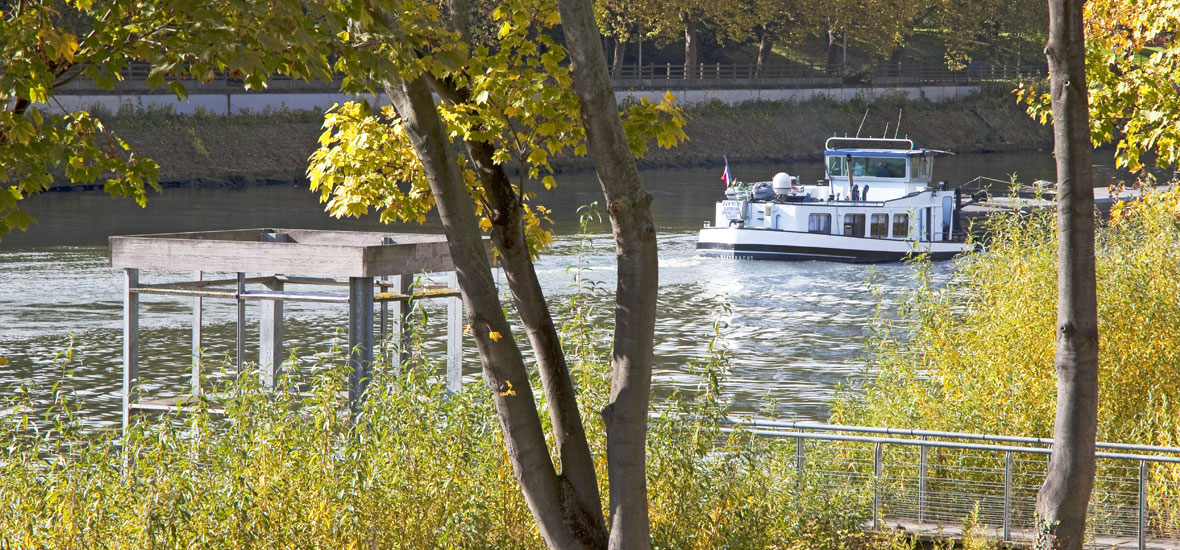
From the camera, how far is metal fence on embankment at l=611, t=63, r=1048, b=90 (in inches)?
2719

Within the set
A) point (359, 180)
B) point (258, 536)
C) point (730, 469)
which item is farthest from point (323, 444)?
point (730, 469)

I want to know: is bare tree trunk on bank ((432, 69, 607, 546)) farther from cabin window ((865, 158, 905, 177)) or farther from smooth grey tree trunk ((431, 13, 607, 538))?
cabin window ((865, 158, 905, 177))

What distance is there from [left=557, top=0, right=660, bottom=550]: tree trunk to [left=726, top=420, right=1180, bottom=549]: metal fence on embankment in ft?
7.14

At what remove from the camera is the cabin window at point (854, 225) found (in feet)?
123

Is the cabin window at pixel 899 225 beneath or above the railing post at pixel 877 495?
above

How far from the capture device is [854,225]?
37.5 meters

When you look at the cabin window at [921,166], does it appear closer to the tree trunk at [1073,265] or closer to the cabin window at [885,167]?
the cabin window at [885,167]

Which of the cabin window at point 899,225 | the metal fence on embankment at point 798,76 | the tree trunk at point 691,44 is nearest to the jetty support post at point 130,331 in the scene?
the cabin window at point 899,225

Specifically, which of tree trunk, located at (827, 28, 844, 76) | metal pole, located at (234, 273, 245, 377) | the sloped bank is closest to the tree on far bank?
metal pole, located at (234, 273, 245, 377)

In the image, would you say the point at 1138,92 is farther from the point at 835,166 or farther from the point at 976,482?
the point at 835,166

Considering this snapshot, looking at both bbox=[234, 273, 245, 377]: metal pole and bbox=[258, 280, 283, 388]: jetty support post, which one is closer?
bbox=[234, 273, 245, 377]: metal pole

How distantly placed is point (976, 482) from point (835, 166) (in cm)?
3118

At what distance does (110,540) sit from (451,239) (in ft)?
8.11

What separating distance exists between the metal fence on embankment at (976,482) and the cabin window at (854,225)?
1070 inches
